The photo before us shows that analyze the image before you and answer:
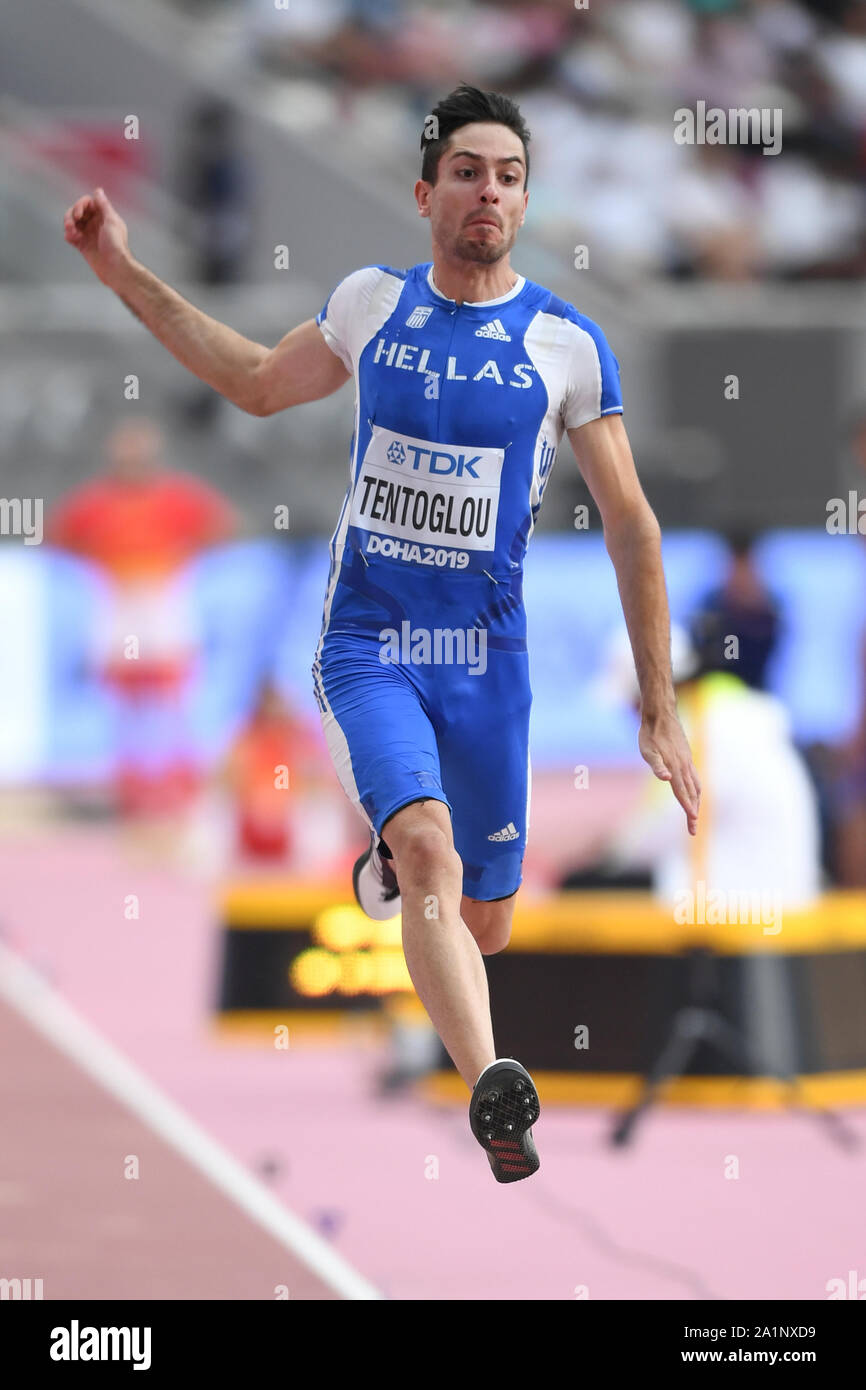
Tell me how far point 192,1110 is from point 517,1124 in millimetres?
4141

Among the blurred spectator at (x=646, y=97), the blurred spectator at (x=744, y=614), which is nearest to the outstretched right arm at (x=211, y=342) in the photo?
the blurred spectator at (x=744, y=614)

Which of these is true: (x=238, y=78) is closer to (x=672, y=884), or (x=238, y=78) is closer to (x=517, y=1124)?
(x=672, y=884)

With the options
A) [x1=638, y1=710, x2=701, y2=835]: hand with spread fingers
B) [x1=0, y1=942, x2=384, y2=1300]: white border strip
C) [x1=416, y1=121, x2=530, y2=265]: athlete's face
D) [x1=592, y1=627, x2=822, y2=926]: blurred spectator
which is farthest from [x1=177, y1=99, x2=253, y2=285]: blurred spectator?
[x1=638, y1=710, x2=701, y2=835]: hand with spread fingers

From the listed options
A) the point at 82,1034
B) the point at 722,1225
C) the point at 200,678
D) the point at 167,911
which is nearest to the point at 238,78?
the point at 200,678

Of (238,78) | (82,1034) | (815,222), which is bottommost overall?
(82,1034)

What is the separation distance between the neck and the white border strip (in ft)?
8.69

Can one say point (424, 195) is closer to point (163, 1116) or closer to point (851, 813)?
point (163, 1116)

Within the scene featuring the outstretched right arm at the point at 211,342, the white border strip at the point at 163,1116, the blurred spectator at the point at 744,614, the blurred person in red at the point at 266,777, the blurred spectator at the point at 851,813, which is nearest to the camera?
the outstretched right arm at the point at 211,342

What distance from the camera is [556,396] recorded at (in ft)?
16.5

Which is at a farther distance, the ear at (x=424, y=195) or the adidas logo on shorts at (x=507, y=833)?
the adidas logo on shorts at (x=507, y=833)

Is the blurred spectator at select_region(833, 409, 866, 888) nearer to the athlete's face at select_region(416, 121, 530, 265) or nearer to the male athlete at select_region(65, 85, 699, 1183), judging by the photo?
the male athlete at select_region(65, 85, 699, 1183)

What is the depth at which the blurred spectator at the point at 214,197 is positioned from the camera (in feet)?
56.5

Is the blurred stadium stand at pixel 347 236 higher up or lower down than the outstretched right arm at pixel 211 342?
higher up

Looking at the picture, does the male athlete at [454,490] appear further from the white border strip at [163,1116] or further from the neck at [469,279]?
the white border strip at [163,1116]
